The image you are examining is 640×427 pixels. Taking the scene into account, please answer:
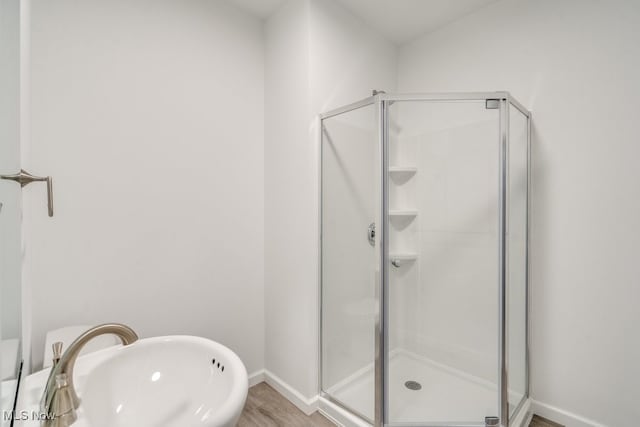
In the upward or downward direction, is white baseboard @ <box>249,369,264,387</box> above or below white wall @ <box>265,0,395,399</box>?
below

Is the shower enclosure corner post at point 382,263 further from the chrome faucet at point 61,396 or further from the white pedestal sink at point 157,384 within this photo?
the chrome faucet at point 61,396

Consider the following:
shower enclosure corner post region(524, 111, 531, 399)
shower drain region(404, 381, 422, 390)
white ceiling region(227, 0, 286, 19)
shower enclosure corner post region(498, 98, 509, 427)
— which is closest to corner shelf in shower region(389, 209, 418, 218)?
shower enclosure corner post region(498, 98, 509, 427)

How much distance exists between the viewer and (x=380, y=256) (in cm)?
156

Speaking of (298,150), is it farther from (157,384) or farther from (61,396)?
(61,396)

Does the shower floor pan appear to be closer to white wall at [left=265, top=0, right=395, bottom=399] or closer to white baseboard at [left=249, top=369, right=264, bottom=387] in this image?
white wall at [left=265, top=0, right=395, bottom=399]

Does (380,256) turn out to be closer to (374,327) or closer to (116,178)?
(374,327)

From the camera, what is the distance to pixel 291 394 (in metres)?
1.94

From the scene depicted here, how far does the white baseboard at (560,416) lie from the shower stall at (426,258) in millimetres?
89

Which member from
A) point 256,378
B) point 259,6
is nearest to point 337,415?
point 256,378

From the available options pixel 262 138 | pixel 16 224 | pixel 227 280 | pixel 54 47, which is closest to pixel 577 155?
pixel 262 138

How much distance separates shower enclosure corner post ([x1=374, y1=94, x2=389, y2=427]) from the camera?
1552mm

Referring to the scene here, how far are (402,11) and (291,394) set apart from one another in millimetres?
2624

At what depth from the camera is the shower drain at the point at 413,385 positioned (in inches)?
66.9

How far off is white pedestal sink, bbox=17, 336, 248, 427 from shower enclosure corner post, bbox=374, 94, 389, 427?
825 millimetres
